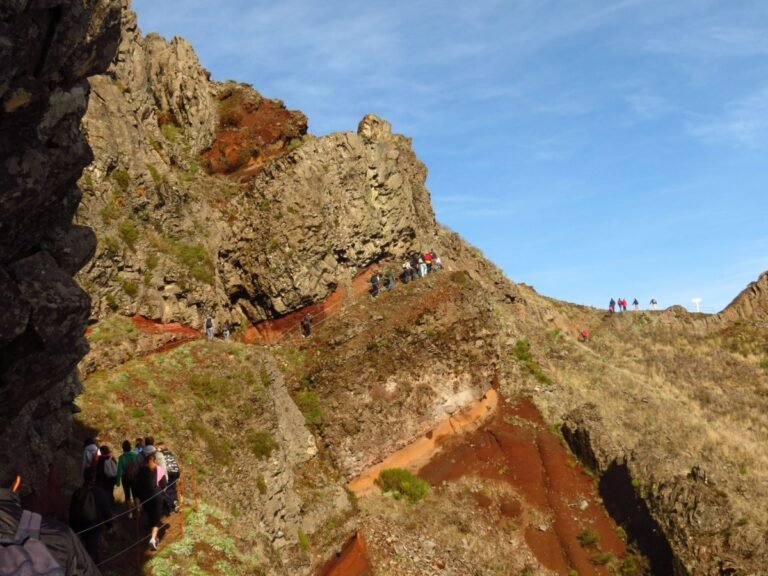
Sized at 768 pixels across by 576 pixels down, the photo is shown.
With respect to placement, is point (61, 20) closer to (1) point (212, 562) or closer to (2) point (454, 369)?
(1) point (212, 562)

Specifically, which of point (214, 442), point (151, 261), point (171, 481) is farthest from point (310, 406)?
point (171, 481)

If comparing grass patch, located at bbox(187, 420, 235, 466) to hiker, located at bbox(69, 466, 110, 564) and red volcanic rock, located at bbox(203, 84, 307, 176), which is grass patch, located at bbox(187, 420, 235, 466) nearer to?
hiker, located at bbox(69, 466, 110, 564)

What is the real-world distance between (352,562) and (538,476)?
12.5 meters

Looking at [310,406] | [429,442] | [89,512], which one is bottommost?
[429,442]

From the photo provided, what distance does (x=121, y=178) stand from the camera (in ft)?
125

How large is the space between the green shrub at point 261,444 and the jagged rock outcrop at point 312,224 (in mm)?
14705

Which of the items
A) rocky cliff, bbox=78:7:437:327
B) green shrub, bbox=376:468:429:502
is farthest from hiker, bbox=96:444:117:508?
green shrub, bbox=376:468:429:502

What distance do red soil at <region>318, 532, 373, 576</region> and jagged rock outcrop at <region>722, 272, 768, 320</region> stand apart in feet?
216

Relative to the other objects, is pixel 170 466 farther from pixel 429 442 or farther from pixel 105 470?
pixel 429 442

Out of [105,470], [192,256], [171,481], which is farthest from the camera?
[192,256]

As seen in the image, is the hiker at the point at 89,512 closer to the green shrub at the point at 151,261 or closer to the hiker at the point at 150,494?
the hiker at the point at 150,494

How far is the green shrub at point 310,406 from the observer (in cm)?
3756

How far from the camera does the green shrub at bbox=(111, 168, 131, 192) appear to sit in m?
37.8

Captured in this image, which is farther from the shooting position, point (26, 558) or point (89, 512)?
point (89, 512)
